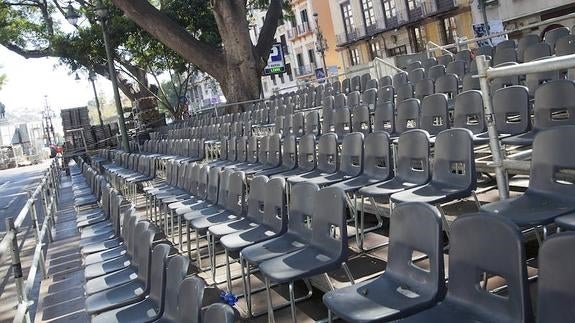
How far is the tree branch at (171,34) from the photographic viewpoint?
16328 millimetres

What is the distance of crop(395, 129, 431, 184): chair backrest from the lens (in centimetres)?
428

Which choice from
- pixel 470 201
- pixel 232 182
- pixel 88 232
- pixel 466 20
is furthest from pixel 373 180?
pixel 466 20

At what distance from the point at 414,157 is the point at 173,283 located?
212cm

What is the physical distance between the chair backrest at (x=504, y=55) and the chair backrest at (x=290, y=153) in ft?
8.75

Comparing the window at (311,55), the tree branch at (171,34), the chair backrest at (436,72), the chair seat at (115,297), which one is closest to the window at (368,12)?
the window at (311,55)

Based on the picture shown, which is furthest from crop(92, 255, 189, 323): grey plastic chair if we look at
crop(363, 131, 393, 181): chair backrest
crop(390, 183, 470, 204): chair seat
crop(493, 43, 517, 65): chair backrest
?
crop(493, 43, 517, 65): chair backrest

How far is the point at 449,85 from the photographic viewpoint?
6.49 metres

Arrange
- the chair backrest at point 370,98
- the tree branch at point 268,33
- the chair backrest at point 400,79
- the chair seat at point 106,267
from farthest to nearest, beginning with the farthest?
the tree branch at point 268,33 → the chair backrest at point 400,79 → the chair backrest at point 370,98 → the chair seat at point 106,267

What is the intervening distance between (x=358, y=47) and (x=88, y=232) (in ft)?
118

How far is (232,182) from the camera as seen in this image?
5438 millimetres

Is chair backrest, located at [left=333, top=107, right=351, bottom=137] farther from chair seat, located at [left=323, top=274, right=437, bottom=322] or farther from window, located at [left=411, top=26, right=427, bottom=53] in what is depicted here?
window, located at [left=411, top=26, right=427, bottom=53]

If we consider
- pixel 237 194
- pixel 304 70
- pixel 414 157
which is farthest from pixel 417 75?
pixel 304 70

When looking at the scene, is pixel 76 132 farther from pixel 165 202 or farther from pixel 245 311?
pixel 245 311

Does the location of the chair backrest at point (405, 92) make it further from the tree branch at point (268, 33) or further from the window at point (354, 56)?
the window at point (354, 56)
